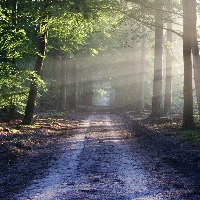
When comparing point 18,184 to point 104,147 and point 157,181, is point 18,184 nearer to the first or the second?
point 157,181

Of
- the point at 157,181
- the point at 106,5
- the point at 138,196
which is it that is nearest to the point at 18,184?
the point at 138,196

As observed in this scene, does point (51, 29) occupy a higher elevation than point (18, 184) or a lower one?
higher

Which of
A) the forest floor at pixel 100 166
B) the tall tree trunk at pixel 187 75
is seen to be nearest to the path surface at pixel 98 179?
the forest floor at pixel 100 166

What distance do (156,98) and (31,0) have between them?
11.3 metres

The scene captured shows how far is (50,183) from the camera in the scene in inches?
249

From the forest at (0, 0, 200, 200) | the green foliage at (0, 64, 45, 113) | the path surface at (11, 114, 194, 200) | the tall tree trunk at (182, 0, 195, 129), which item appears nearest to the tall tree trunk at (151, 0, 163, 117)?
the forest at (0, 0, 200, 200)

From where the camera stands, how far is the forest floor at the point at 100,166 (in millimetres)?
5730

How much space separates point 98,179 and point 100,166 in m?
1.32

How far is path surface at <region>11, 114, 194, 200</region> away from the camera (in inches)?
217

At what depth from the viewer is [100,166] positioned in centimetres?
793

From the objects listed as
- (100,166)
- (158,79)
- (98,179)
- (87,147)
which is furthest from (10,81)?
(158,79)

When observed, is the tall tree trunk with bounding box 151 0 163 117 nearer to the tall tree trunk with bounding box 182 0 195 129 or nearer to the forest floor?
the tall tree trunk with bounding box 182 0 195 129

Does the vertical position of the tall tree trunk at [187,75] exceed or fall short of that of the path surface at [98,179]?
it exceeds it

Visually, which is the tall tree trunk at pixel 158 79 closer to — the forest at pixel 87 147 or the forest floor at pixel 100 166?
the forest at pixel 87 147
